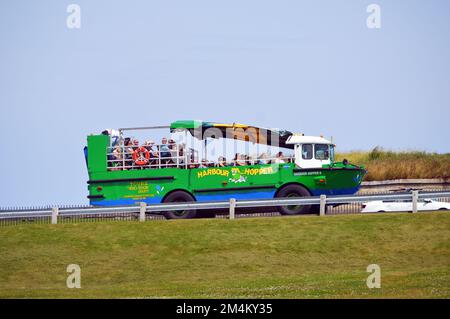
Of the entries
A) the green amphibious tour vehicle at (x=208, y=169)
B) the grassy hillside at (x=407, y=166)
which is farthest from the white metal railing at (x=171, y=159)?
the grassy hillside at (x=407, y=166)

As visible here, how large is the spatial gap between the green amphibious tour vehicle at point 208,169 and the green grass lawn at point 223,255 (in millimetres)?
3004

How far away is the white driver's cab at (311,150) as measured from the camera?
1292 inches

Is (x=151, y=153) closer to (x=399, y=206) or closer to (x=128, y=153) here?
(x=128, y=153)

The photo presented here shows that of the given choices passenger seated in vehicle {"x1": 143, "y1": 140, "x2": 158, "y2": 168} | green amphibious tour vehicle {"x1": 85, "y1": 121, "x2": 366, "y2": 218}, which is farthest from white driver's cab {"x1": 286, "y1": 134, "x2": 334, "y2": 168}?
passenger seated in vehicle {"x1": 143, "y1": 140, "x2": 158, "y2": 168}

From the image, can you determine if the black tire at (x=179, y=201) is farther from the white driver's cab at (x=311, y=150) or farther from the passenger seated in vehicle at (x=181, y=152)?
the white driver's cab at (x=311, y=150)

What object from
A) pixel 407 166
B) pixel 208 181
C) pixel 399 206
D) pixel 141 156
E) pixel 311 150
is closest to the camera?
pixel 208 181

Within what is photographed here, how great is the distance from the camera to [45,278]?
25453 mm

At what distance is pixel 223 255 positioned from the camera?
2638 cm

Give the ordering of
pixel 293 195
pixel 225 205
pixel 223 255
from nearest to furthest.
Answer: pixel 223 255 < pixel 225 205 < pixel 293 195

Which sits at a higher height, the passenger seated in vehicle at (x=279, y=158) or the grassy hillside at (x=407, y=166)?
the passenger seated in vehicle at (x=279, y=158)

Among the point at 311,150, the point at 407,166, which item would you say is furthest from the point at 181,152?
the point at 407,166

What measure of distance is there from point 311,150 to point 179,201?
5.30 m
